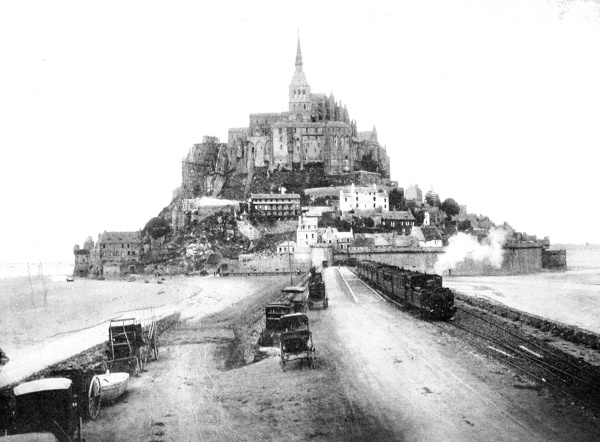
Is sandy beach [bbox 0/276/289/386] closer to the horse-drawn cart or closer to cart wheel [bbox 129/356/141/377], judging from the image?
the horse-drawn cart

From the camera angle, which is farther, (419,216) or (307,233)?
(419,216)

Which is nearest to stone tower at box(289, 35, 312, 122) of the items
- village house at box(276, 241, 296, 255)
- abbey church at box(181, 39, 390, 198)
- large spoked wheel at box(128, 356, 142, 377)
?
abbey church at box(181, 39, 390, 198)

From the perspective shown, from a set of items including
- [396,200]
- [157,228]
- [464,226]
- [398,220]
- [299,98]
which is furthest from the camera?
[299,98]

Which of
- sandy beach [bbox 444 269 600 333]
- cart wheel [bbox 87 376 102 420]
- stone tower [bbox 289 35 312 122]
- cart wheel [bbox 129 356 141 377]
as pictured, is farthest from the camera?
stone tower [bbox 289 35 312 122]

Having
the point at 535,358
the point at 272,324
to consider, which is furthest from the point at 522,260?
the point at 535,358

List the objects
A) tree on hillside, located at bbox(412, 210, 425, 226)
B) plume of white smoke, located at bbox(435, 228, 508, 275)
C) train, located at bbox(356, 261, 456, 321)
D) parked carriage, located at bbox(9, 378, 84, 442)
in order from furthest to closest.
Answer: tree on hillside, located at bbox(412, 210, 425, 226) < plume of white smoke, located at bbox(435, 228, 508, 275) < train, located at bbox(356, 261, 456, 321) < parked carriage, located at bbox(9, 378, 84, 442)

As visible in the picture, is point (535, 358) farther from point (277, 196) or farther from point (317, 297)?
point (277, 196)
